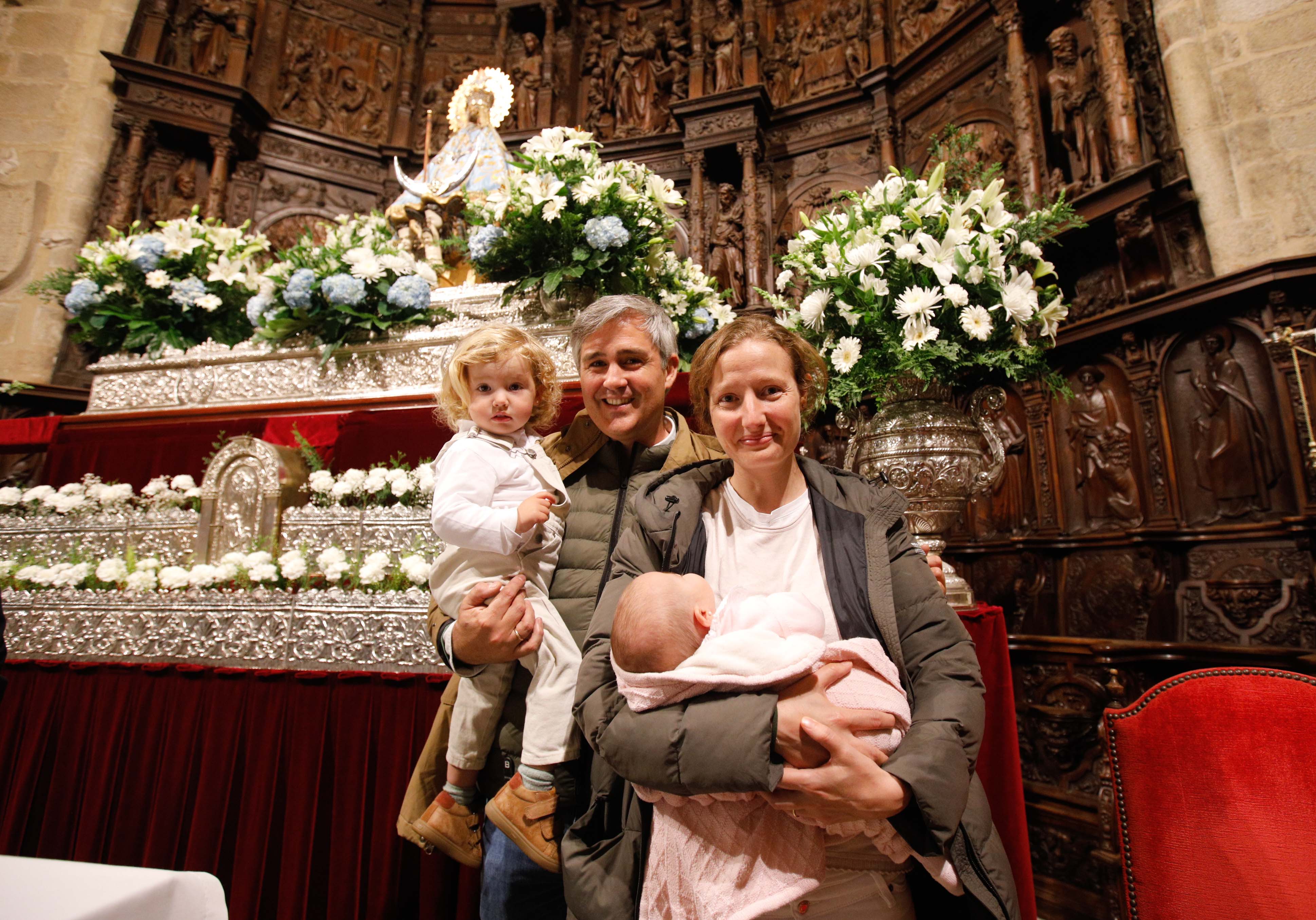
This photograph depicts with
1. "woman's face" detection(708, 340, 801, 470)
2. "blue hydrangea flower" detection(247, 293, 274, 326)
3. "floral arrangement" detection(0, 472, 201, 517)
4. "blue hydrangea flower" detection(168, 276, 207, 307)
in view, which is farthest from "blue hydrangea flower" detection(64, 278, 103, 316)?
"woman's face" detection(708, 340, 801, 470)

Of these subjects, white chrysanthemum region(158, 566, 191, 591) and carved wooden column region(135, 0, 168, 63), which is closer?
white chrysanthemum region(158, 566, 191, 591)

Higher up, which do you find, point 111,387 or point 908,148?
point 908,148

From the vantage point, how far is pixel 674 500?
3.77 ft

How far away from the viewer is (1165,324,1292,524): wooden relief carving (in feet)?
10.4

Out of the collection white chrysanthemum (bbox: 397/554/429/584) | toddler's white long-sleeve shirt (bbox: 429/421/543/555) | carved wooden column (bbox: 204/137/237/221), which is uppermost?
carved wooden column (bbox: 204/137/237/221)

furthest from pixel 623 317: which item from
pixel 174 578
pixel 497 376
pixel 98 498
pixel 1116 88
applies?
pixel 1116 88

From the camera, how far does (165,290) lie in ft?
11.7

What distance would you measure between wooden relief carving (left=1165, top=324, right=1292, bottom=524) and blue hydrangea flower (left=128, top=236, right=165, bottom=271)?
19.1ft

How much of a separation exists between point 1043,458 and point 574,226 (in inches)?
134

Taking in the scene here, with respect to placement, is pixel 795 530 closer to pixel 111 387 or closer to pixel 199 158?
pixel 111 387

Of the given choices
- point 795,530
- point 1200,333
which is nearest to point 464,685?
point 795,530

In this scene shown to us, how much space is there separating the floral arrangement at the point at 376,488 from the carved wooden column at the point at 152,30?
6.88 meters

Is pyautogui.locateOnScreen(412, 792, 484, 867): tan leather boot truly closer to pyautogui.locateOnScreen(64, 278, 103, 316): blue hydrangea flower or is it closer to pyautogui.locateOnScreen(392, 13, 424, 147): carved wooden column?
pyautogui.locateOnScreen(64, 278, 103, 316): blue hydrangea flower

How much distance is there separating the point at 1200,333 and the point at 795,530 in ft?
12.3
